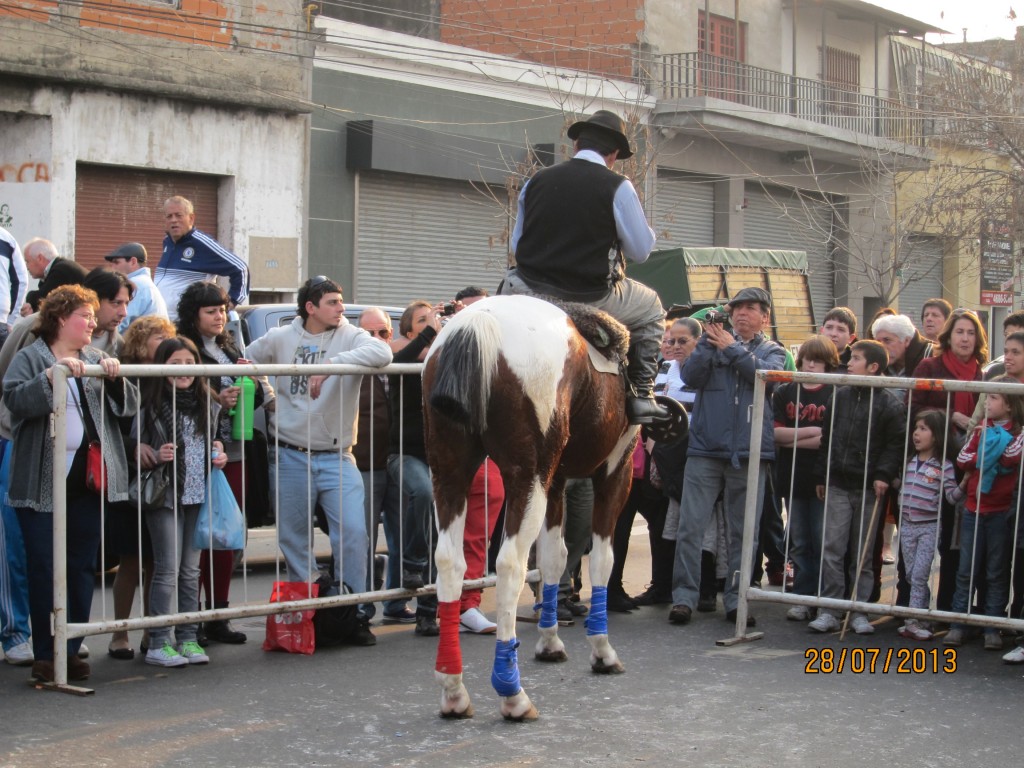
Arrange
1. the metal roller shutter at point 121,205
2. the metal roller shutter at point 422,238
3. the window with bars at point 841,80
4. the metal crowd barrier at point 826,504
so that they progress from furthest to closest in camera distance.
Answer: the window with bars at point 841,80, the metal roller shutter at point 422,238, the metal roller shutter at point 121,205, the metal crowd barrier at point 826,504

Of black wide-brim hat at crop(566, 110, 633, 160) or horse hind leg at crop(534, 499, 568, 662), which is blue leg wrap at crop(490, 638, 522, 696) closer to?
horse hind leg at crop(534, 499, 568, 662)

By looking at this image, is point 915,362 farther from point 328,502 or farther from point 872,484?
point 328,502

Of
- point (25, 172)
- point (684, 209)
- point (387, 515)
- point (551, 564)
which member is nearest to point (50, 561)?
point (387, 515)

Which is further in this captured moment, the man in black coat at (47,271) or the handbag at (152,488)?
the man in black coat at (47,271)

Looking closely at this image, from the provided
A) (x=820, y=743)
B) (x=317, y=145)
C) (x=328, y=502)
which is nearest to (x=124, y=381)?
(x=328, y=502)

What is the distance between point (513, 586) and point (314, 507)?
209 cm

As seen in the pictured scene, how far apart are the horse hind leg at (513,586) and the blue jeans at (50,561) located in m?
2.16

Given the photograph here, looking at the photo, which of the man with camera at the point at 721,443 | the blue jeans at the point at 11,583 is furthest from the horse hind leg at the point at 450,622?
the man with camera at the point at 721,443

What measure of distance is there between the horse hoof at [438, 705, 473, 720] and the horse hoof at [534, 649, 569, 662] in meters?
1.24

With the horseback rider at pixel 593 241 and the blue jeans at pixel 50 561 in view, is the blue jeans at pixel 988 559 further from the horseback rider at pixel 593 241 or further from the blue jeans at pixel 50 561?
the blue jeans at pixel 50 561

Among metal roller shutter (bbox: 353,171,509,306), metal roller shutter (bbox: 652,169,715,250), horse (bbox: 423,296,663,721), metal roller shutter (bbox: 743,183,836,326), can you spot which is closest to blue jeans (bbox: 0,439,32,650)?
horse (bbox: 423,296,663,721)

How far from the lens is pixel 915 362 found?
10.6m

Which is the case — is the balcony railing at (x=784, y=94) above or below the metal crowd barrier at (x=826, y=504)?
above

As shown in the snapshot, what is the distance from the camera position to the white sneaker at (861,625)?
828cm
